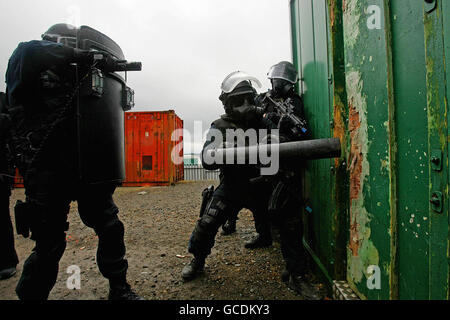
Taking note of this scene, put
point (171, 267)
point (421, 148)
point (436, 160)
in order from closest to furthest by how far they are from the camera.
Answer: point (436, 160) → point (421, 148) → point (171, 267)

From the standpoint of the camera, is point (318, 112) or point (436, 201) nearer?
point (436, 201)

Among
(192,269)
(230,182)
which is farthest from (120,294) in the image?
(230,182)

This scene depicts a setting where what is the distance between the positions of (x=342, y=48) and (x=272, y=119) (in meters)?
0.96

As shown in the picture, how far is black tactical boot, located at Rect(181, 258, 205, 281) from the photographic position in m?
2.25

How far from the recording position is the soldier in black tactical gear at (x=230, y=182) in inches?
91.0

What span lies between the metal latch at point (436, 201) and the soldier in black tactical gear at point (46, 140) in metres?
1.74

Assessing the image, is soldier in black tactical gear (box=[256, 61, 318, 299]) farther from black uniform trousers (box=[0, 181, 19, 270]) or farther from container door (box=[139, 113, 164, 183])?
container door (box=[139, 113, 164, 183])

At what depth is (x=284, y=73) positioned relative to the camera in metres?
2.75

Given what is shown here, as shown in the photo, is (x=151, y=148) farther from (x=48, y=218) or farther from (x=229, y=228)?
(x=48, y=218)

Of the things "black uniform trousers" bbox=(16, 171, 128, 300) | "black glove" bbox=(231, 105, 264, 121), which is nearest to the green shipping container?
"black glove" bbox=(231, 105, 264, 121)

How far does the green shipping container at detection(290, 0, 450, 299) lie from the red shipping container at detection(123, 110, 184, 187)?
27.2 ft

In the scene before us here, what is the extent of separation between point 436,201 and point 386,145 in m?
0.40

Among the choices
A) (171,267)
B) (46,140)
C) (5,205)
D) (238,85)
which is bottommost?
(171,267)
